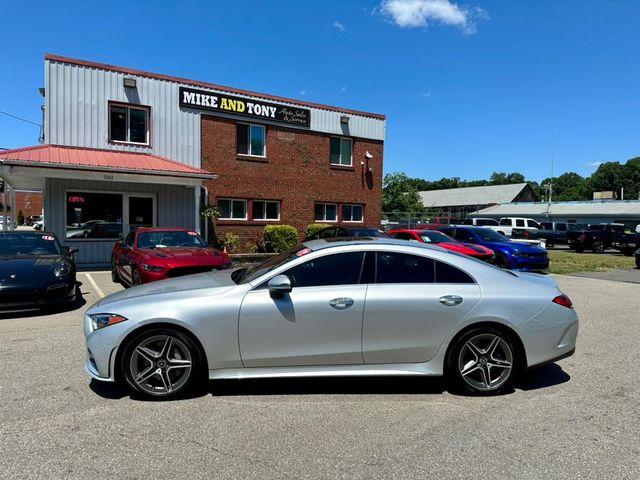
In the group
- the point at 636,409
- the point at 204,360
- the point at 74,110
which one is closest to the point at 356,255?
the point at 204,360

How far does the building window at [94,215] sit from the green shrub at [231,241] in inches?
159

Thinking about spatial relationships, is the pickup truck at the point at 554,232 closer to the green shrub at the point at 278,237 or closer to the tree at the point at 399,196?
the green shrub at the point at 278,237

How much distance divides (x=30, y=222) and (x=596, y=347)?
66.4 meters

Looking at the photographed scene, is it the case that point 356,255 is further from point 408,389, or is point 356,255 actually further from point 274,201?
point 274,201

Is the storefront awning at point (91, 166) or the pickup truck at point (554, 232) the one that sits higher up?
the storefront awning at point (91, 166)

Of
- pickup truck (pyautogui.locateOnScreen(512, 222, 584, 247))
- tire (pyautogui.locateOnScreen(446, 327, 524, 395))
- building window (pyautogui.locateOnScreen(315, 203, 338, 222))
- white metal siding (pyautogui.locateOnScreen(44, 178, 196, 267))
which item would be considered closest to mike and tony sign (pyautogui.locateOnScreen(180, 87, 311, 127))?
white metal siding (pyautogui.locateOnScreen(44, 178, 196, 267))

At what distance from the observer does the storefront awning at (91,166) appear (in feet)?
41.5

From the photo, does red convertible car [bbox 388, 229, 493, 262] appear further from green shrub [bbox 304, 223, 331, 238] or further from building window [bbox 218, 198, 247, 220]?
building window [bbox 218, 198, 247, 220]

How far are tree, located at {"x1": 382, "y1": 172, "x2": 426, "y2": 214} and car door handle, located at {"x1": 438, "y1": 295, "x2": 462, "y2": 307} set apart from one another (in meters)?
64.5

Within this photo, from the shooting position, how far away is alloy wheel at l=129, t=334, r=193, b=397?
413 cm

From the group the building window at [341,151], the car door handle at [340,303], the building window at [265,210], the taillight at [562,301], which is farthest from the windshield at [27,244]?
the building window at [341,151]

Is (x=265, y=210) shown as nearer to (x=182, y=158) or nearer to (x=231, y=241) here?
(x=231, y=241)

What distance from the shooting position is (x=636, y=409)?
13.5 feet

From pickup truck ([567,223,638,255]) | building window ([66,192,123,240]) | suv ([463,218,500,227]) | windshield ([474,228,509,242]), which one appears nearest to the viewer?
building window ([66,192,123,240])
